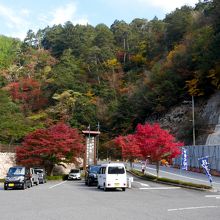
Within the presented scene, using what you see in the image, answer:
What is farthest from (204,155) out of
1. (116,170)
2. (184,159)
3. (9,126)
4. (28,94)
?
(28,94)

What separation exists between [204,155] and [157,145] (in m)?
12.6

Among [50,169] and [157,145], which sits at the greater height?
[157,145]

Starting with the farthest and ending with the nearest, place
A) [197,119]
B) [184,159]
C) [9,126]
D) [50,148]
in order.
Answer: [197,119]
[9,126]
[50,148]
[184,159]

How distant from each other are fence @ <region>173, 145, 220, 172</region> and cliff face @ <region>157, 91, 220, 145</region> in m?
4.52

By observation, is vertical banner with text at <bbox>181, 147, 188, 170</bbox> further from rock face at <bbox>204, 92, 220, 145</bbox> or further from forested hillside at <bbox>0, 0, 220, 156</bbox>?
forested hillside at <bbox>0, 0, 220, 156</bbox>

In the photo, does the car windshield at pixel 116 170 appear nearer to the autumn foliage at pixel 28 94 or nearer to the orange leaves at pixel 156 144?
the orange leaves at pixel 156 144

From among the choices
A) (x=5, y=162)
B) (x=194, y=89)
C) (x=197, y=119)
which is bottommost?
(x=5, y=162)

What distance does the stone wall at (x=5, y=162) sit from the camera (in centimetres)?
4843

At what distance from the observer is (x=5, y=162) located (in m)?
48.9

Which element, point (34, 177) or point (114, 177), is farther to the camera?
point (34, 177)

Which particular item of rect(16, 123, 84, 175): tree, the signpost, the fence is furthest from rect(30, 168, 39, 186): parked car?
the fence

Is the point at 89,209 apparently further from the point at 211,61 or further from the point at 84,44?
the point at 84,44

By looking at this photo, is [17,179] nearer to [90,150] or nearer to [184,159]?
[184,159]

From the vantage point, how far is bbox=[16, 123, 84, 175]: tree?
46875 mm
